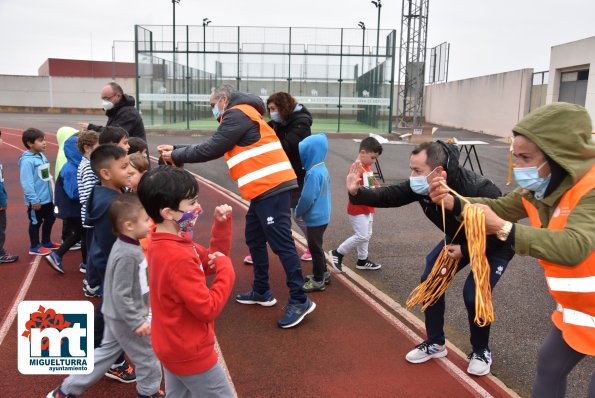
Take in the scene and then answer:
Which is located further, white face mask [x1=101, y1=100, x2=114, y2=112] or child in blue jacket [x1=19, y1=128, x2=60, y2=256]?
→ white face mask [x1=101, y1=100, x2=114, y2=112]

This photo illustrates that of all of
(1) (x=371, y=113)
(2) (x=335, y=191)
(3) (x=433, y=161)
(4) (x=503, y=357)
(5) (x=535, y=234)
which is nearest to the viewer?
(5) (x=535, y=234)

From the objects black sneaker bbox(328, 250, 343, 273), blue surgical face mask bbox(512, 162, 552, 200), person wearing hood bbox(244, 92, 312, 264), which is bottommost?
black sneaker bbox(328, 250, 343, 273)

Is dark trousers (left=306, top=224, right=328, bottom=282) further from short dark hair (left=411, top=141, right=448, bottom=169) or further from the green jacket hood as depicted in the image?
the green jacket hood

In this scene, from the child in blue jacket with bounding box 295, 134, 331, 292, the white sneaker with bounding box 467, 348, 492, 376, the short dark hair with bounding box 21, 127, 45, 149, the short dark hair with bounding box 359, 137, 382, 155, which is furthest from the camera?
the short dark hair with bounding box 21, 127, 45, 149

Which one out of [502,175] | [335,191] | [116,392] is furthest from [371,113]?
[116,392]

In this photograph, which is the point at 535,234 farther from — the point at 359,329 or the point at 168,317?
the point at 359,329

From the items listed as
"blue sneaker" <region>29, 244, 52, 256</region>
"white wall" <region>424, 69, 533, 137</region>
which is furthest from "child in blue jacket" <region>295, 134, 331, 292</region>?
"white wall" <region>424, 69, 533, 137</region>

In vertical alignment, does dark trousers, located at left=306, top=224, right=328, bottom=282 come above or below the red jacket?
below

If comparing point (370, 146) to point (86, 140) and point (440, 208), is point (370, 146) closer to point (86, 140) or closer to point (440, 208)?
point (440, 208)

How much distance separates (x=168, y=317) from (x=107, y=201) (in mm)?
1710

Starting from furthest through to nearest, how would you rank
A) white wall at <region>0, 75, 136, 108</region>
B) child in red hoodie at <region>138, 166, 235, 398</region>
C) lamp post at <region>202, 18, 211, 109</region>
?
white wall at <region>0, 75, 136, 108</region> < lamp post at <region>202, 18, 211, 109</region> < child in red hoodie at <region>138, 166, 235, 398</region>

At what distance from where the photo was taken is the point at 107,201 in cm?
389

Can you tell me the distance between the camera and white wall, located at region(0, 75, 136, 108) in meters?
44.8

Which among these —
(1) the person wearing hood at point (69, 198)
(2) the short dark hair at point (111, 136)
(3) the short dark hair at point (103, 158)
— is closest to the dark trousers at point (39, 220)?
(1) the person wearing hood at point (69, 198)
